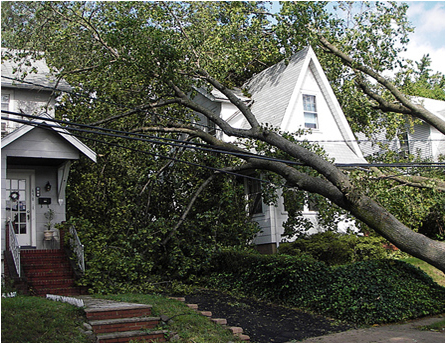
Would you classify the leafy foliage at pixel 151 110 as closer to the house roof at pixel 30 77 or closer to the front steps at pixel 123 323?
the house roof at pixel 30 77

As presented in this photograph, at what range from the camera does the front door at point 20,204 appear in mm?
13820

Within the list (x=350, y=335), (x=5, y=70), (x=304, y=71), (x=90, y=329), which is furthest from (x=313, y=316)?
(x=5, y=70)

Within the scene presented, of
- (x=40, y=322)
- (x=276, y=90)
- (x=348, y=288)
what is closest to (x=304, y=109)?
(x=276, y=90)

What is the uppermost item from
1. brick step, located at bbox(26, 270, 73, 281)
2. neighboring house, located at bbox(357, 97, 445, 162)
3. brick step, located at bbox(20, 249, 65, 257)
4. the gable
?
neighboring house, located at bbox(357, 97, 445, 162)

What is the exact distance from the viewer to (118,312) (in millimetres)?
8914

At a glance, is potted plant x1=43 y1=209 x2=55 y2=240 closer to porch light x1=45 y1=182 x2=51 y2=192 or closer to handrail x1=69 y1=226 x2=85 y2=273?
porch light x1=45 y1=182 x2=51 y2=192

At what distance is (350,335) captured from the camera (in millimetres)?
9680

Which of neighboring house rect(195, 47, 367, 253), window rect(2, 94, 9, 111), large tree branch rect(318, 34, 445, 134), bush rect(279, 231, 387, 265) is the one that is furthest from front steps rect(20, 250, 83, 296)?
large tree branch rect(318, 34, 445, 134)

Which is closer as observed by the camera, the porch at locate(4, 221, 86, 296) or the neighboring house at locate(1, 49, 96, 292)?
the porch at locate(4, 221, 86, 296)

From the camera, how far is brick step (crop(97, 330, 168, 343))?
8148 millimetres

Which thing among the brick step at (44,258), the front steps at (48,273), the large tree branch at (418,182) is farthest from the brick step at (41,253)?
the large tree branch at (418,182)

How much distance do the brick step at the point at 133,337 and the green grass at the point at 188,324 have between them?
0.27 m

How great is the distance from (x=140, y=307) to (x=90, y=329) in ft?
3.89

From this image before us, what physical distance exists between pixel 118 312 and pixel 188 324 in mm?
1356
